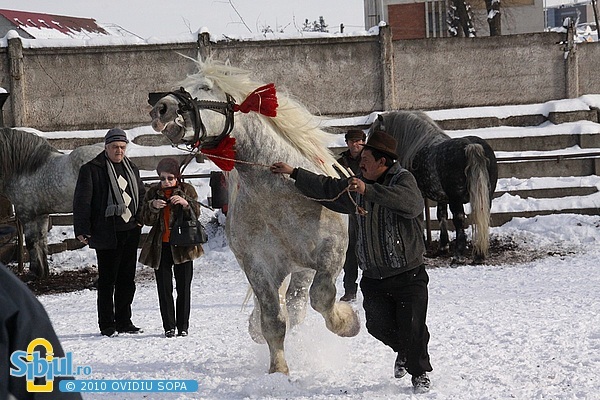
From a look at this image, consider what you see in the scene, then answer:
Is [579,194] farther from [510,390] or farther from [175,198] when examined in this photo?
[510,390]

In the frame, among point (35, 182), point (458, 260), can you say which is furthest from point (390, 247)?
point (35, 182)

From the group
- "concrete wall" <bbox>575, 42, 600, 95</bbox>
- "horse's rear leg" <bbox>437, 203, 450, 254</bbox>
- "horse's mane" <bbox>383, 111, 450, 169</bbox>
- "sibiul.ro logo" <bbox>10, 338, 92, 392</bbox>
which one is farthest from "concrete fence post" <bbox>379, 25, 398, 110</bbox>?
"sibiul.ro logo" <bbox>10, 338, 92, 392</bbox>

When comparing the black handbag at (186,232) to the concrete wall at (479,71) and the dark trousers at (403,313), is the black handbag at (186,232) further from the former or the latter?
the concrete wall at (479,71)

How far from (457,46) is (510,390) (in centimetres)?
1619

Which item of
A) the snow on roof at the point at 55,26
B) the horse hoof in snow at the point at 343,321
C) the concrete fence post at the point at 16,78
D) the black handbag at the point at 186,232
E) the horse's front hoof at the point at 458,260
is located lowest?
the horse's front hoof at the point at 458,260

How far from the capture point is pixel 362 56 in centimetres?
1967

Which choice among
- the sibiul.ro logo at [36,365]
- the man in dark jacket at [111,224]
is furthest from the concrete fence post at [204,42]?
the sibiul.ro logo at [36,365]

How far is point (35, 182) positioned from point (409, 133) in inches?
205

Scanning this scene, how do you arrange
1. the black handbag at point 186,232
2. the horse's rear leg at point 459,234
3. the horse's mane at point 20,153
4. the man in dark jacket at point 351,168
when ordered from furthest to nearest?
the horse's rear leg at point 459,234 → the horse's mane at point 20,153 → the man in dark jacket at point 351,168 → the black handbag at point 186,232

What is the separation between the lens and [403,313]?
15.9 feet

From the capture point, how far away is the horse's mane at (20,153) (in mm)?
11156

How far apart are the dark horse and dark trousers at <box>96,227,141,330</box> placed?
4.53 metres

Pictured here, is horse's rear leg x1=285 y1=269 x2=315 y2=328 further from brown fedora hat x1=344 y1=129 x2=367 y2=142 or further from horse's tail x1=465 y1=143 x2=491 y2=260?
horse's tail x1=465 y1=143 x2=491 y2=260

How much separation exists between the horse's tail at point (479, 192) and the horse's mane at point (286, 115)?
521cm
